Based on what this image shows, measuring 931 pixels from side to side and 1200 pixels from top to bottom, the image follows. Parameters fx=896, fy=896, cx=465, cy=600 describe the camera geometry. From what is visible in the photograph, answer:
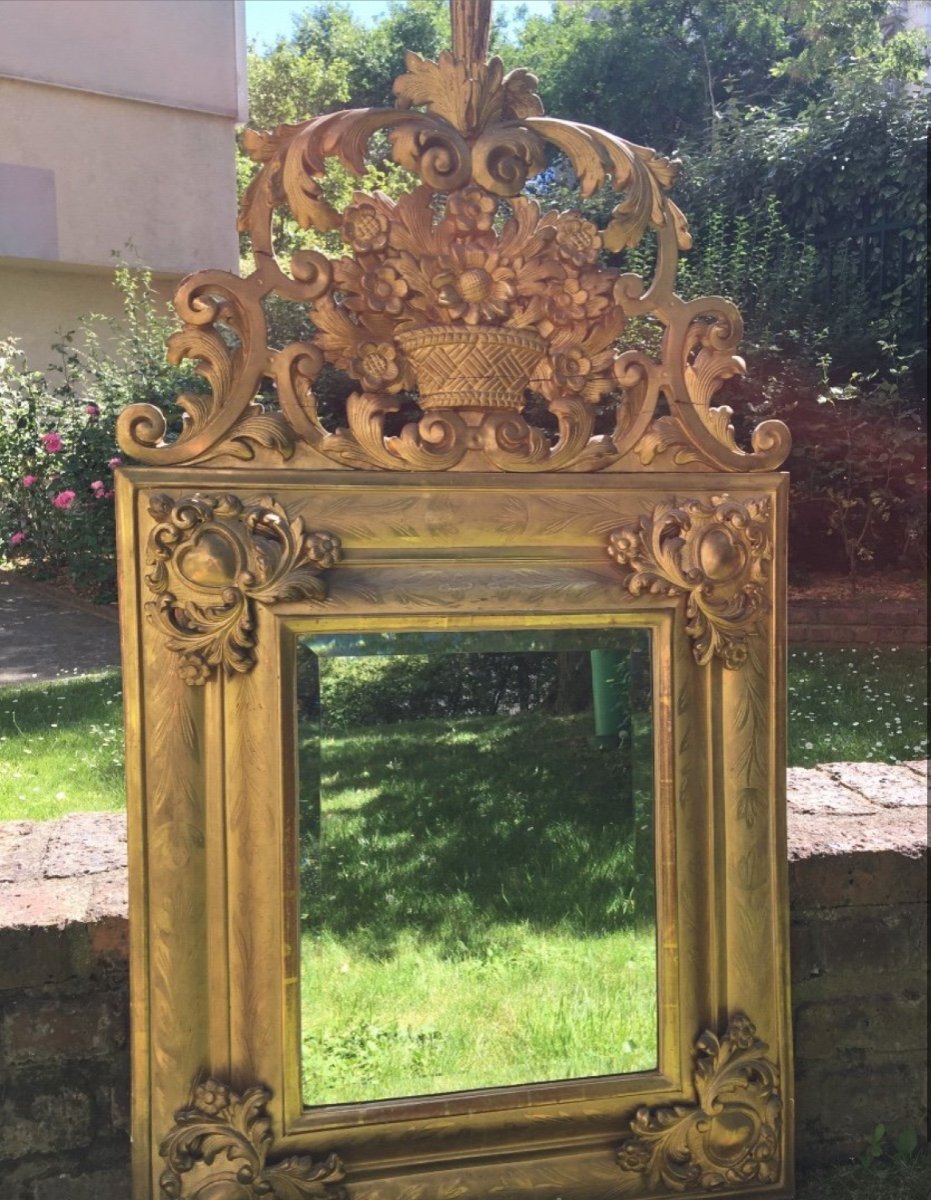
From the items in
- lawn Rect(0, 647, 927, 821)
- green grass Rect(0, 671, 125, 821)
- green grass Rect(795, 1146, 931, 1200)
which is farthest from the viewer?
lawn Rect(0, 647, 927, 821)

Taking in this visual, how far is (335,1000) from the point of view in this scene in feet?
4.15

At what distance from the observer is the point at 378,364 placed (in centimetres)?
128

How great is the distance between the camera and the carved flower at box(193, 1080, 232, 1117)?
1193 mm

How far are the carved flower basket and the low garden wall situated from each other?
92cm

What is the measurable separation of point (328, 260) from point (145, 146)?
445 cm

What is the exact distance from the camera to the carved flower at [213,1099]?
119 cm

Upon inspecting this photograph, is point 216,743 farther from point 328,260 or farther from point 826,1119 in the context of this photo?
point 826,1119

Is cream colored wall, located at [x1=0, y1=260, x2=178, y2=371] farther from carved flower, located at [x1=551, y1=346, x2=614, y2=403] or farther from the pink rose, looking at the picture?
carved flower, located at [x1=551, y1=346, x2=614, y2=403]

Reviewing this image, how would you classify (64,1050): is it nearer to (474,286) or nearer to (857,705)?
(474,286)

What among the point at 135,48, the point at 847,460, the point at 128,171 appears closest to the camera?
the point at 135,48

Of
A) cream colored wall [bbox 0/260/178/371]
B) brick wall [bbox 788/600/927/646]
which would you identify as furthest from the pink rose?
brick wall [bbox 788/600/927/646]

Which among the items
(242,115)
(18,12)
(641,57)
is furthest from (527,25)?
(18,12)

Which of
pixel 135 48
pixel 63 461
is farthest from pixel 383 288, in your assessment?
pixel 63 461

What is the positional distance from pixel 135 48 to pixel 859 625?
492 cm
